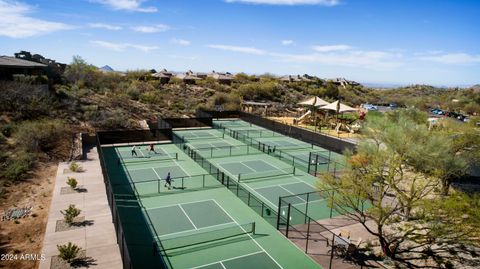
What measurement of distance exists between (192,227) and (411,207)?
10.3 m

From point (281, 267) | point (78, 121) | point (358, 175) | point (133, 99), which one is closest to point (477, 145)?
point (358, 175)

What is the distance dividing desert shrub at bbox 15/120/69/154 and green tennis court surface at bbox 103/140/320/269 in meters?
6.49

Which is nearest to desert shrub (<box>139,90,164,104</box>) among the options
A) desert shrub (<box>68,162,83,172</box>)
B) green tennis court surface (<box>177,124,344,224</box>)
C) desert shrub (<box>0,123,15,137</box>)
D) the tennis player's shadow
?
desert shrub (<box>0,123,15,137</box>)

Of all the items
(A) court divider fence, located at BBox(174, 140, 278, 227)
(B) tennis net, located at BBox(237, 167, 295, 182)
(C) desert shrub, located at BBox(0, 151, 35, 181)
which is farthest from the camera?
(B) tennis net, located at BBox(237, 167, 295, 182)

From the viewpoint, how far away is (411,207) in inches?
570

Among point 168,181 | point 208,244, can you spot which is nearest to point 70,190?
point 168,181

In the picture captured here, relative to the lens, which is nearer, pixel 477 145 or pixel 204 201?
pixel 204 201

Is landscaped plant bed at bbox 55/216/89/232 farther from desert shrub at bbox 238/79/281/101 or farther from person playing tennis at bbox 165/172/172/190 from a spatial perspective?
desert shrub at bbox 238/79/281/101

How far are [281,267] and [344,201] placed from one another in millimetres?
4191

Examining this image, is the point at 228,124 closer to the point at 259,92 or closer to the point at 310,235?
the point at 259,92

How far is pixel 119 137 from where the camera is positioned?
33.8 metres

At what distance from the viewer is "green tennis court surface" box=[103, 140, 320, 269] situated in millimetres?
14594

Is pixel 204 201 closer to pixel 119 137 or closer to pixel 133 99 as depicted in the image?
pixel 119 137

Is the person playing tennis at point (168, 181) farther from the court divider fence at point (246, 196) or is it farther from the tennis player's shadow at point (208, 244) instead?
the tennis player's shadow at point (208, 244)
